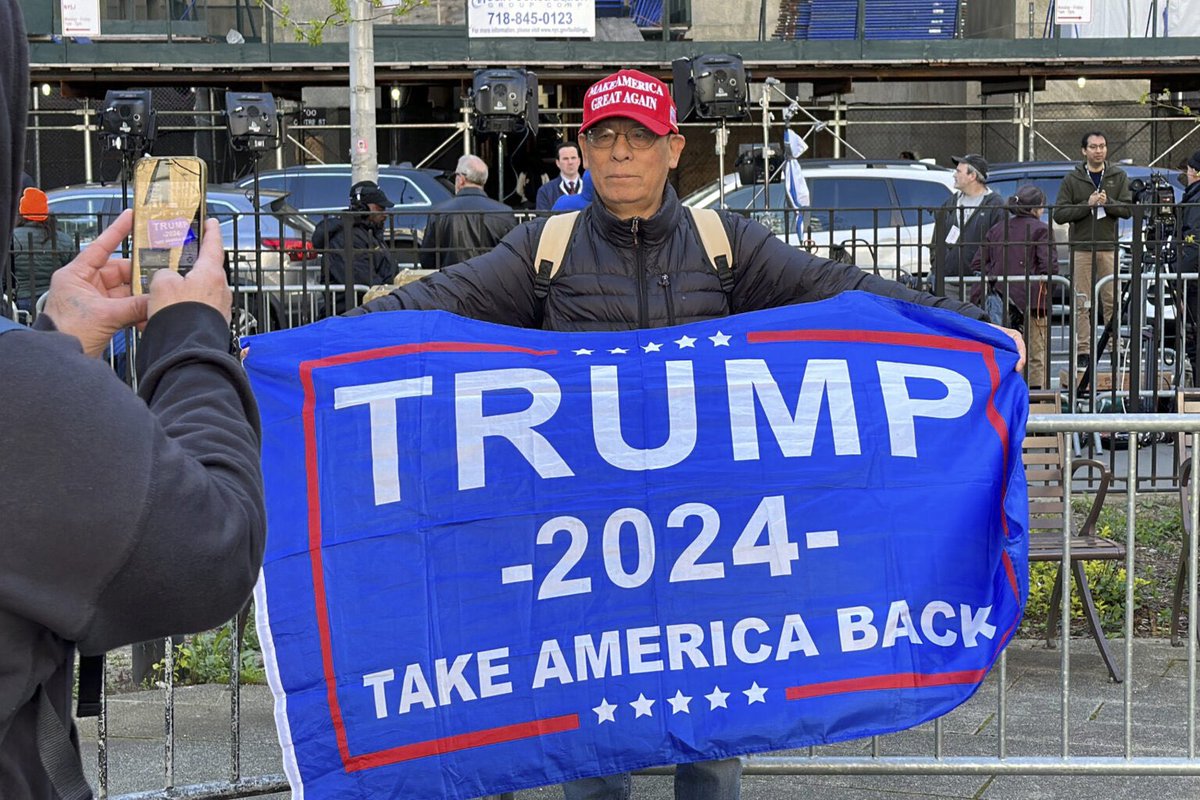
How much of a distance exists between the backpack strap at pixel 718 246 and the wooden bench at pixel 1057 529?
2.58 meters

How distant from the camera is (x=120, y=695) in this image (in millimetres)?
6289

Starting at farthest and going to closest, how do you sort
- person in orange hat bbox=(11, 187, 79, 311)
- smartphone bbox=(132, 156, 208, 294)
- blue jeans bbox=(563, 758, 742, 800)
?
person in orange hat bbox=(11, 187, 79, 311) < blue jeans bbox=(563, 758, 742, 800) < smartphone bbox=(132, 156, 208, 294)

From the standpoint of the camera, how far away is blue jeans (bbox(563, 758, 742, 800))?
155 inches

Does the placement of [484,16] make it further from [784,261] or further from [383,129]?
[784,261]

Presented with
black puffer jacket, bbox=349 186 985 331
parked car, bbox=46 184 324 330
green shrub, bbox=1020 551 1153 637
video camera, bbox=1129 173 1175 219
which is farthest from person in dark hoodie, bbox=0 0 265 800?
video camera, bbox=1129 173 1175 219

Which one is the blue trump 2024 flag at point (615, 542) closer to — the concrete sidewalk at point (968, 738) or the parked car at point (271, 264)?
the concrete sidewalk at point (968, 738)

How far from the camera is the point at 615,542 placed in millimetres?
3920

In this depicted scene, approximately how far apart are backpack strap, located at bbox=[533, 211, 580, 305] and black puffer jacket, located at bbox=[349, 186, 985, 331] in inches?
0.7

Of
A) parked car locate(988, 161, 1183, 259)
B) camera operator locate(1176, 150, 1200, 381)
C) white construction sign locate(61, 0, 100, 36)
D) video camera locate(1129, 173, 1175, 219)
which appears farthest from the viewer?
white construction sign locate(61, 0, 100, 36)

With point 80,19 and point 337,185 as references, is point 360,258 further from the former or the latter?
point 80,19

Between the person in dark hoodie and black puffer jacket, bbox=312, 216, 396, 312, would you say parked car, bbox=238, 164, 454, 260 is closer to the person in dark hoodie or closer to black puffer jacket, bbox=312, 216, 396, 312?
black puffer jacket, bbox=312, 216, 396, 312

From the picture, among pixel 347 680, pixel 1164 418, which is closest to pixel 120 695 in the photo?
pixel 347 680

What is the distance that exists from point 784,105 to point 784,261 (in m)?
22.2

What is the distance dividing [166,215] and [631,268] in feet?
6.41
